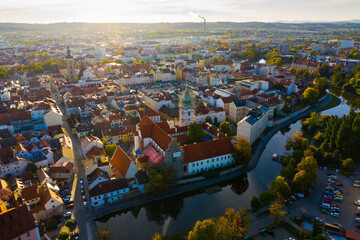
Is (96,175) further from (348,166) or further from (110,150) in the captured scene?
(348,166)

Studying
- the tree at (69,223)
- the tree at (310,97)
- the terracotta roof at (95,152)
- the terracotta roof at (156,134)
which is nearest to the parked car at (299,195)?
the terracotta roof at (156,134)

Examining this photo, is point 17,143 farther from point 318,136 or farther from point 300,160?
point 318,136

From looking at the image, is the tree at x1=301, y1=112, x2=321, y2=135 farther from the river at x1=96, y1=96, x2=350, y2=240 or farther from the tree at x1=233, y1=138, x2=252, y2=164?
the tree at x1=233, y1=138, x2=252, y2=164

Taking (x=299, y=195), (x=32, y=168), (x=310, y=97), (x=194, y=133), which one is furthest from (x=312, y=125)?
(x=32, y=168)

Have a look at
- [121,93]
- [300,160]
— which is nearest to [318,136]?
[300,160]

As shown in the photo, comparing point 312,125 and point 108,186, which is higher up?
point 312,125
